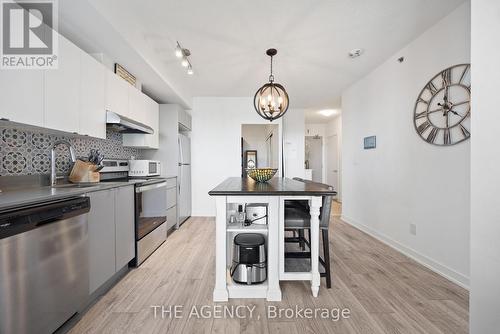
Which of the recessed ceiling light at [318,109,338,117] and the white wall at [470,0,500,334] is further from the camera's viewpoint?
the recessed ceiling light at [318,109,338,117]

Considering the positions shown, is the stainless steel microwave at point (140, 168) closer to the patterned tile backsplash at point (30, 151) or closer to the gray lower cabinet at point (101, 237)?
the patterned tile backsplash at point (30, 151)

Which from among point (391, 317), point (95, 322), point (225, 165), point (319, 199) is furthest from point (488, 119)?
point (225, 165)

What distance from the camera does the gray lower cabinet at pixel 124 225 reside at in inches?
73.5

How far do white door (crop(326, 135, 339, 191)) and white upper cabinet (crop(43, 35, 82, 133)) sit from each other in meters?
6.29

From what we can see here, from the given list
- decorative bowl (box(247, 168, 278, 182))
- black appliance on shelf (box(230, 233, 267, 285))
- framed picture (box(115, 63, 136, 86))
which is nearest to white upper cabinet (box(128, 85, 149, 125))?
framed picture (box(115, 63, 136, 86))

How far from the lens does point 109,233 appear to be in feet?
5.74

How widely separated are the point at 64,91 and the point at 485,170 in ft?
9.07

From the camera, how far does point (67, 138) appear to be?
2.10 metres

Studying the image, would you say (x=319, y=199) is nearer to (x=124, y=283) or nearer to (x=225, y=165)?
(x=124, y=283)

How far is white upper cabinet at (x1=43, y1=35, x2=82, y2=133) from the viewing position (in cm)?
152

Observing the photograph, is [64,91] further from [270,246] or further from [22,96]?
[270,246]

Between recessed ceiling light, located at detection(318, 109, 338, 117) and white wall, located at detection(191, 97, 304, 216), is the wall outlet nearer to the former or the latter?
white wall, located at detection(191, 97, 304, 216)

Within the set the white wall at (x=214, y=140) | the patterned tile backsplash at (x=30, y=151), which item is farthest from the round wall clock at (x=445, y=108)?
the patterned tile backsplash at (x=30, y=151)

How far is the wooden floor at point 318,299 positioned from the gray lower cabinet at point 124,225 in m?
0.21
